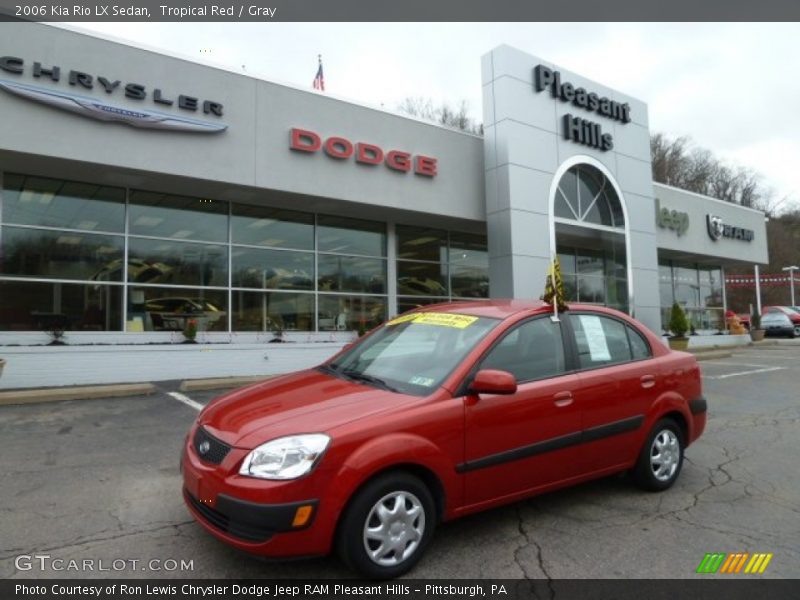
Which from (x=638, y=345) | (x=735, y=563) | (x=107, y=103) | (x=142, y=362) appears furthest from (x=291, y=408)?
(x=107, y=103)

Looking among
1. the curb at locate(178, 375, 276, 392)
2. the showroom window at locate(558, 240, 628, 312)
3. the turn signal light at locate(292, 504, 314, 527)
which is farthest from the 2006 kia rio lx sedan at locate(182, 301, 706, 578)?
the showroom window at locate(558, 240, 628, 312)

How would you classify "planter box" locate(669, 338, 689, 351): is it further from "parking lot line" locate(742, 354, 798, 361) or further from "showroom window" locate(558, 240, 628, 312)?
"showroom window" locate(558, 240, 628, 312)

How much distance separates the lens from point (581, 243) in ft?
60.7

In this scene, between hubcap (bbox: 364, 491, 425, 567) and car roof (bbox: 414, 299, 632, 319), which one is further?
car roof (bbox: 414, 299, 632, 319)

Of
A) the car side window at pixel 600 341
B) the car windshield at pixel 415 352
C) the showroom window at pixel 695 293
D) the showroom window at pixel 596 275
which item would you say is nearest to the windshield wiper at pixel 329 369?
the car windshield at pixel 415 352

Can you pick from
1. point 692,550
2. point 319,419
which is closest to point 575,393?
point 692,550

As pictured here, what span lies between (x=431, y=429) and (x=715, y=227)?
24296 mm

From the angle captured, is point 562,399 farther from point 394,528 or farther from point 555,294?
point 394,528

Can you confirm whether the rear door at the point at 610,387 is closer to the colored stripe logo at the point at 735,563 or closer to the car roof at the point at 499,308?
the car roof at the point at 499,308

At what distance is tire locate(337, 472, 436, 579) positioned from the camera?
3.03m

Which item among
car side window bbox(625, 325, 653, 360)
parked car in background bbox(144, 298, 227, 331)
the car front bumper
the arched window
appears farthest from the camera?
the arched window

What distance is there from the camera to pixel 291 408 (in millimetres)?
3396

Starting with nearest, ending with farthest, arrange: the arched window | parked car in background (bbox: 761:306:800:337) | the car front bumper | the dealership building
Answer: the car front bumper < the dealership building < the arched window < parked car in background (bbox: 761:306:800:337)

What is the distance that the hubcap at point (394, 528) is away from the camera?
3.11 meters
